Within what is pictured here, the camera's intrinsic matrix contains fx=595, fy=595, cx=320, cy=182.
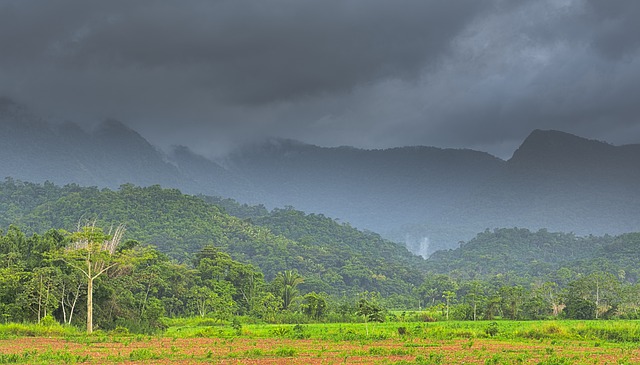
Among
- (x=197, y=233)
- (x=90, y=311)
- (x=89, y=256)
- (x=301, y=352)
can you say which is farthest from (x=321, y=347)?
Result: (x=197, y=233)

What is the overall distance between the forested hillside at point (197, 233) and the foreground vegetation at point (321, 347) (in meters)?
64.4

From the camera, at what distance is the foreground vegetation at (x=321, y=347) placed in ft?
83.1

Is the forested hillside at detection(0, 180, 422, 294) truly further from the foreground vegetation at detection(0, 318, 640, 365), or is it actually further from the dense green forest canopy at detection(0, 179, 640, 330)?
the foreground vegetation at detection(0, 318, 640, 365)

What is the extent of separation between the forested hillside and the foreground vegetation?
6440cm

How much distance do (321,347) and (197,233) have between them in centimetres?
9591

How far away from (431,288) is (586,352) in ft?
238

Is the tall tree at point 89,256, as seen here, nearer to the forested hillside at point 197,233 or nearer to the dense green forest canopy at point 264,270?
the dense green forest canopy at point 264,270

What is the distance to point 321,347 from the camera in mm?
30672

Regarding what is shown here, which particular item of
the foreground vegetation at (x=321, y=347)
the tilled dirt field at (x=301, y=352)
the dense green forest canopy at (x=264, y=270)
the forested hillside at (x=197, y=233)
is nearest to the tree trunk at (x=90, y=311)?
the foreground vegetation at (x=321, y=347)

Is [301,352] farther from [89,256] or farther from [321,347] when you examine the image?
[89,256]

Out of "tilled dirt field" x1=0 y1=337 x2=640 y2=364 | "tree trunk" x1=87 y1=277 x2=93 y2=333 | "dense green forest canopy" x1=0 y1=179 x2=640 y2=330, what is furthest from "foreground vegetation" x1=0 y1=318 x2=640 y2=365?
"dense green forest canopy" x1=0 y1=179 x2=640 y2=330

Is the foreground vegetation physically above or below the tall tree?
below

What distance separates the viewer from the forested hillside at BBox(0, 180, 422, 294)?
116 metres

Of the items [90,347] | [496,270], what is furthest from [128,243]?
[496,270]
